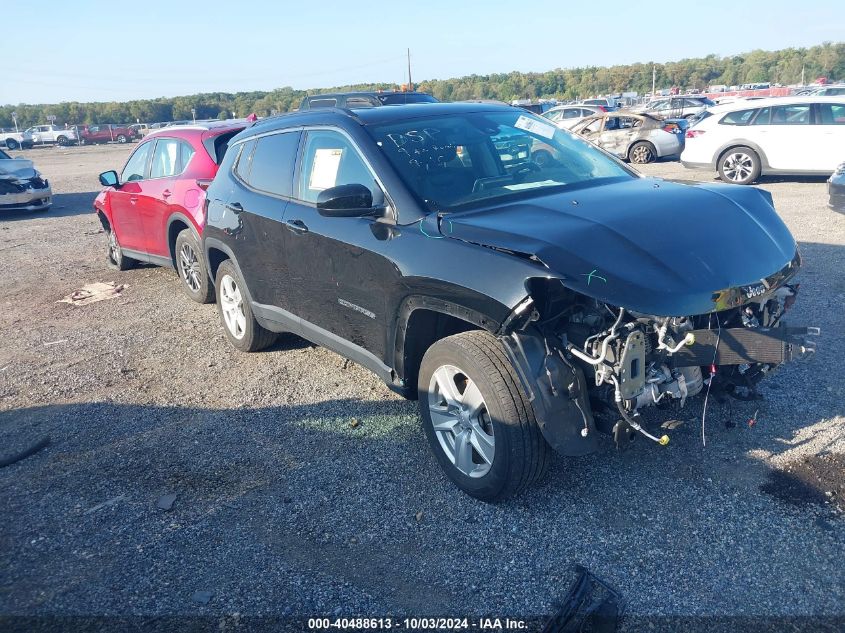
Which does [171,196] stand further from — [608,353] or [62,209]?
[62,209]

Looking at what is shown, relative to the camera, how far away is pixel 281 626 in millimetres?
2855

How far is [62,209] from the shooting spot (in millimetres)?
16969

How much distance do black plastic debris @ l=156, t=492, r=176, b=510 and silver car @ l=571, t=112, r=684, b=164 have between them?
Result: 647 inches

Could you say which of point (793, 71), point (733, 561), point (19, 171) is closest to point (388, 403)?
point (733, 561)

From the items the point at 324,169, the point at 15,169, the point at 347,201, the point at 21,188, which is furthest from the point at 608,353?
the point at 15,169

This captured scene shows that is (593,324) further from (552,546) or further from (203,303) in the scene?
(203,303)

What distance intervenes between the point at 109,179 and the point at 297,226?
5.19m

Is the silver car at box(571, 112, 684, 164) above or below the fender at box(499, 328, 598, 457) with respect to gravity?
above

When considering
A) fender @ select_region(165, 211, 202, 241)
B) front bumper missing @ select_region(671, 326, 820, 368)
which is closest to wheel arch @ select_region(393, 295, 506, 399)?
front bumper missing @ select_region(671, 326, 820, 368)

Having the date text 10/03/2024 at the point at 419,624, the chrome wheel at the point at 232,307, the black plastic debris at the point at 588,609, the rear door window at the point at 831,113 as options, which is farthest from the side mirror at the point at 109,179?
the rear door window at the point at 831,113

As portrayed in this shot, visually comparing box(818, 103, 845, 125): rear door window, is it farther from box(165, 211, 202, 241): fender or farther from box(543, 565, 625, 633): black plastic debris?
box(543, 565, 625, 633): black plastic debris

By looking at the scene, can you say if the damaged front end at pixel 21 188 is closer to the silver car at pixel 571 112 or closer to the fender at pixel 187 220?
the fender at pixel 187 220

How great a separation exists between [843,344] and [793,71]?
7509cm

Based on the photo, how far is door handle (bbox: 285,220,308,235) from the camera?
14.9 feet
